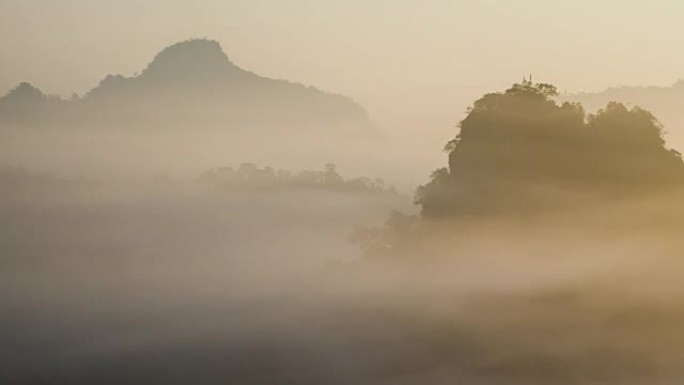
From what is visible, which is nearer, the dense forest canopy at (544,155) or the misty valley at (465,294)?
the misty valley at (465,294)

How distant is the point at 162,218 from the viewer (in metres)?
89.5

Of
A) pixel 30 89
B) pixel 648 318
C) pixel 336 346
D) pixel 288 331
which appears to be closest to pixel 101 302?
pixel 288 331

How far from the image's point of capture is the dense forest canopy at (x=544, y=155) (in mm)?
39312

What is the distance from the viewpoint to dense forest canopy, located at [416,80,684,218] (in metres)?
39.3

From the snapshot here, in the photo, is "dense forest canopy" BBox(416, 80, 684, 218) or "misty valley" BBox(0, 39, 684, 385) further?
"dense forest canopy" BBox(416, 80, 684, 218)

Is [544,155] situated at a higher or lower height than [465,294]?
higher

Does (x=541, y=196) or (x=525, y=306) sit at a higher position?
(x=541, y=196)

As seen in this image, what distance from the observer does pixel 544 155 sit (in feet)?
133

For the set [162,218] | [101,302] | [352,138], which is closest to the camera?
[101,302]

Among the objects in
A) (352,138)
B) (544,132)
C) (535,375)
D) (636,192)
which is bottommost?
(535,375)

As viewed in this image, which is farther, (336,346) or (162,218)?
(162,218)

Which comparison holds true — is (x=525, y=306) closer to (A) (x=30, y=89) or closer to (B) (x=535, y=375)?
(B) (x=535, y=375)

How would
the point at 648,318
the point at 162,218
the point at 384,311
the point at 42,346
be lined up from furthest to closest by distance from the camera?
1. the point at 162,218
2. the point at 42,346
3. the point at 384,311
4. the point at 648,318

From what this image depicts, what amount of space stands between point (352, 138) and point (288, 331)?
14673 centimetres
